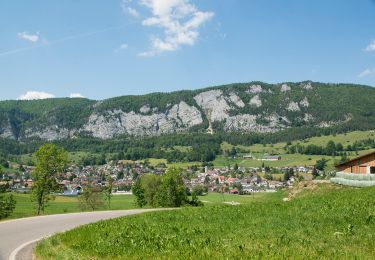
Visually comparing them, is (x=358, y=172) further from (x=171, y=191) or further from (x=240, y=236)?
(x=171, y=191)

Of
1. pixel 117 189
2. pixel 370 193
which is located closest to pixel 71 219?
pixel 370 193

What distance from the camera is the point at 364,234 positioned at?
46.6 feet

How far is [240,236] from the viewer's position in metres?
15.0

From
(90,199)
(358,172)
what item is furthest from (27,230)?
(90,199)

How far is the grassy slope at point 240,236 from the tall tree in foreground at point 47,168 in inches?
1409

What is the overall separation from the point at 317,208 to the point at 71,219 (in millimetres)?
15901

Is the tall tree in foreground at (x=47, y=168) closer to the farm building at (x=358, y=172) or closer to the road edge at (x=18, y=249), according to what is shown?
the farm building at (x=358, y=172)

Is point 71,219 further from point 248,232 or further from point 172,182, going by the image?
point 172,182

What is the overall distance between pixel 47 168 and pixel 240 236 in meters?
44.8

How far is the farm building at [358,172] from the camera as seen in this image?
36.0m

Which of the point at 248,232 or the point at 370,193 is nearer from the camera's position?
the point at 248,232

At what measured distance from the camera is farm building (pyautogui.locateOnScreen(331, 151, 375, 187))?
1419 inches

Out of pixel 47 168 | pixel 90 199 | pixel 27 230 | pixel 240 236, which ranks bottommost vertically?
pixel 90 199

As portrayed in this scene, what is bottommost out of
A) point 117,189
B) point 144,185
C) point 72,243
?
point 117,189
